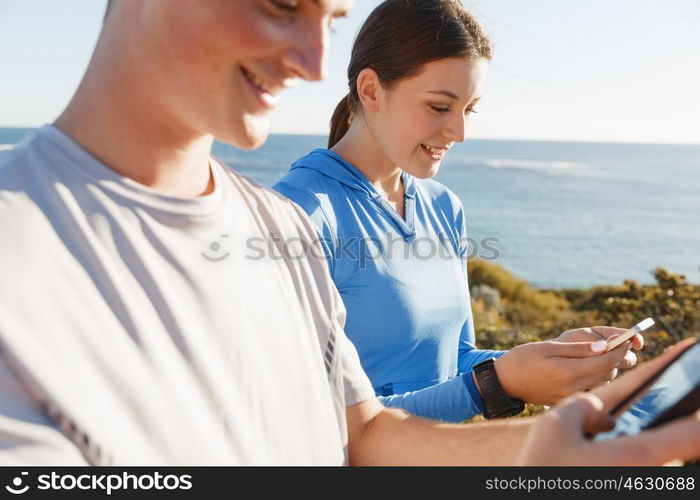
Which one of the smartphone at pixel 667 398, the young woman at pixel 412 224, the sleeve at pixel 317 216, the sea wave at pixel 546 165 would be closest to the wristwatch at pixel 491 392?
the young woman at pixel 412 224

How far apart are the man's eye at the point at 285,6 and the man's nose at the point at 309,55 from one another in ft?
0.12

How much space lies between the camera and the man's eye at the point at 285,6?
1182 mm

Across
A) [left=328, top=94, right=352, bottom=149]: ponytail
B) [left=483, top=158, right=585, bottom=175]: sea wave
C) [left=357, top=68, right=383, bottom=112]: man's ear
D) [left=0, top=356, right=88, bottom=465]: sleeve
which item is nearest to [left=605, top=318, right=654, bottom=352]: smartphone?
[left=357, top=68, right=383, bottom=112]: man's ear

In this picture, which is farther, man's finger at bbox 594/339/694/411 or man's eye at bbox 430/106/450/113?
man's eye at bbox 430/106/450/113

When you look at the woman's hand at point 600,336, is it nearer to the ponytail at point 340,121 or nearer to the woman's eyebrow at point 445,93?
the woman's eyebrow at point 445,93

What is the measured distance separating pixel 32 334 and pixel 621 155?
320 feet

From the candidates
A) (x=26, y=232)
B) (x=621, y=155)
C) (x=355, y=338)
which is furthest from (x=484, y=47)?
(x=621, y=155)

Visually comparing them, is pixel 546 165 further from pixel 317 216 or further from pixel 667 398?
pixel 667 398

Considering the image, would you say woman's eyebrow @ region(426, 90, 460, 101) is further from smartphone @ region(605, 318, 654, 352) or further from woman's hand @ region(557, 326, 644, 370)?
smartphone @ region(605, 318, 654, 352)

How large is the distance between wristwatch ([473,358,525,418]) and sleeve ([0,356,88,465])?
1.50 metres

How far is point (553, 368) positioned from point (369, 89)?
1361 mm

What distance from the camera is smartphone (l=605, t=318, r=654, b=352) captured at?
2.16 meters
